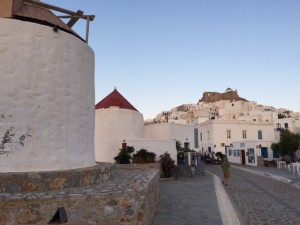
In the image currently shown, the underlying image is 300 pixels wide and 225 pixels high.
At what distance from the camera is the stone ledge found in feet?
20.3

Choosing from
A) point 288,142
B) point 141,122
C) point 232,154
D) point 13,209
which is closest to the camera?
point 13,209

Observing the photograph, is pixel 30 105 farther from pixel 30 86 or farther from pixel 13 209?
pixel 13 209

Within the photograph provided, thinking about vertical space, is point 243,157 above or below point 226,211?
above

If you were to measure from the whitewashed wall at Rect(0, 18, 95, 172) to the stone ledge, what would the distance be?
0.48 m

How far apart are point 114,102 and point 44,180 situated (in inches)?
559

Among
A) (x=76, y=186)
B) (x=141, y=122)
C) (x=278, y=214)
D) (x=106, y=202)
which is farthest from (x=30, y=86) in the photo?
(x=141, y=122)

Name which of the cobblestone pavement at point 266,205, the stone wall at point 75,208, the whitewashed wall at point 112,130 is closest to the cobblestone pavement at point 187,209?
the cobblestone pavement at point 266,205

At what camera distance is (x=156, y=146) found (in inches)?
757

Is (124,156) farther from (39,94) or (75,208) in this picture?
(75,208)

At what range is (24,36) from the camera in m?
7.08

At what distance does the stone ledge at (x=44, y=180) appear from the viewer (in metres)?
6.19

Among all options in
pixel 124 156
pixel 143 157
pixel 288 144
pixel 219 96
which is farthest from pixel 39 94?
pixel 219 96

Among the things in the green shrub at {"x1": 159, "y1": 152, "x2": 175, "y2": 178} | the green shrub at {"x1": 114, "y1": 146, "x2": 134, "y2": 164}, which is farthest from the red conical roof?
the green shrub at {"x1": 159, "y1": 152, "x2": 175, "y2": 178}

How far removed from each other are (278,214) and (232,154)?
95.2ft
